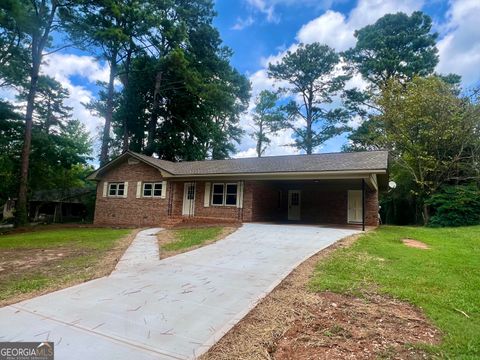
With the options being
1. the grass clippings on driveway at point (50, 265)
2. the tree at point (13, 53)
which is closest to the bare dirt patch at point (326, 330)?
the grass clippings on driveway at point (50, 265)

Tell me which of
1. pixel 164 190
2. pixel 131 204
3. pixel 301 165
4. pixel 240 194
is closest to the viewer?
pixel 301 165

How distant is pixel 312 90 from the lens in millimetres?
30969

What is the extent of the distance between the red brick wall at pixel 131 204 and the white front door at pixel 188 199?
1107 millimetres

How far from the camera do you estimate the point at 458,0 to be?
491 inches

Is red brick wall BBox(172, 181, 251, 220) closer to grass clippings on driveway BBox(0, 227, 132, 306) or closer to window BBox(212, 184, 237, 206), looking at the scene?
window BBox(212, 184, 237, 206)

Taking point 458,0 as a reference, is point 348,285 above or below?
below

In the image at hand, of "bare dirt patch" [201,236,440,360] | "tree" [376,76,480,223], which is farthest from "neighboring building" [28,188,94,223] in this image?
"bare dirt patch" [201,236,440,360]

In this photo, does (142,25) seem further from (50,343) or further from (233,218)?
(50,343)

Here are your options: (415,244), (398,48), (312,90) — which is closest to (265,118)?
(312,90)

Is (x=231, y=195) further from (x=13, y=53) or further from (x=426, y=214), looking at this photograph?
(x=13, y=53)

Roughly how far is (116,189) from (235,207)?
8.25 metres

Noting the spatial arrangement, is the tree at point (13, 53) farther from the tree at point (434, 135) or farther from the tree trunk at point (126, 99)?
the tree at point (434, 135)

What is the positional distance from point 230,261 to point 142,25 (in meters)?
22.7

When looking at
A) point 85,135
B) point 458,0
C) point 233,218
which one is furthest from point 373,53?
point 85,135
